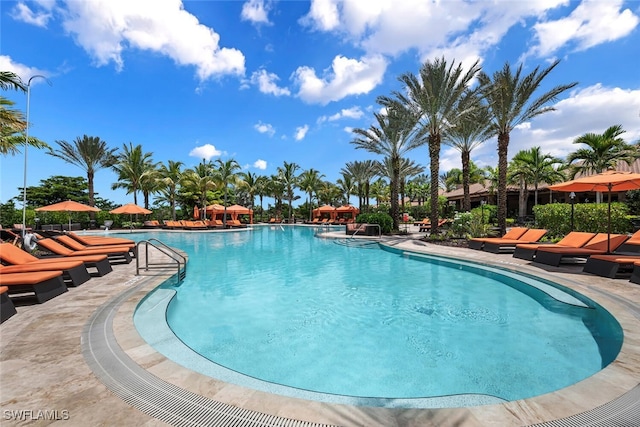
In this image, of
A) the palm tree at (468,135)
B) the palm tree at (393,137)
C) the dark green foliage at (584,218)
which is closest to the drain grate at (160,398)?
the dark green foliage at (584,218)

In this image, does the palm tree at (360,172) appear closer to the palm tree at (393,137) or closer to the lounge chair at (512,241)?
the palm tree at (393,137)

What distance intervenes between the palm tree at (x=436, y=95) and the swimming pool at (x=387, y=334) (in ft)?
34.6

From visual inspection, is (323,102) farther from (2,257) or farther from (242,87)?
(2,257)

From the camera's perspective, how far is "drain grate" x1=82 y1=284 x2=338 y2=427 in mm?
2166

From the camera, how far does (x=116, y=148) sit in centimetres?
3144

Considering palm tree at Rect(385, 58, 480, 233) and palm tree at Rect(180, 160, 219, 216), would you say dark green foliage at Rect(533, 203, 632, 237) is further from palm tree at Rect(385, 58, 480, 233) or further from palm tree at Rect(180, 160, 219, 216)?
palm tree at Rect(180, 160, 219, 216)

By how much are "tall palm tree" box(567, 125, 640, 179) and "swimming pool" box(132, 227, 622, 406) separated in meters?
19.8

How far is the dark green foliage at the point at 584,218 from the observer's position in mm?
12766

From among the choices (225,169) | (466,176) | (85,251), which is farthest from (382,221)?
(225,169)

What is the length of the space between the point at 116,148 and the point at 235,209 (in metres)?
14.1

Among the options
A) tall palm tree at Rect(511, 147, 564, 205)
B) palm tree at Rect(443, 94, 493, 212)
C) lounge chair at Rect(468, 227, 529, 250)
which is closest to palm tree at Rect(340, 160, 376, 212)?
tall palm tree at Rect(511, 147, 564, 205)

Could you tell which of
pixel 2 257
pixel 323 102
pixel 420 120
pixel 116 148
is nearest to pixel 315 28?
pixel 420 120

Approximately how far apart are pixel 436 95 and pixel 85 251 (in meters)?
17.1

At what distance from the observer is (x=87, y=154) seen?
29188 millimetres
